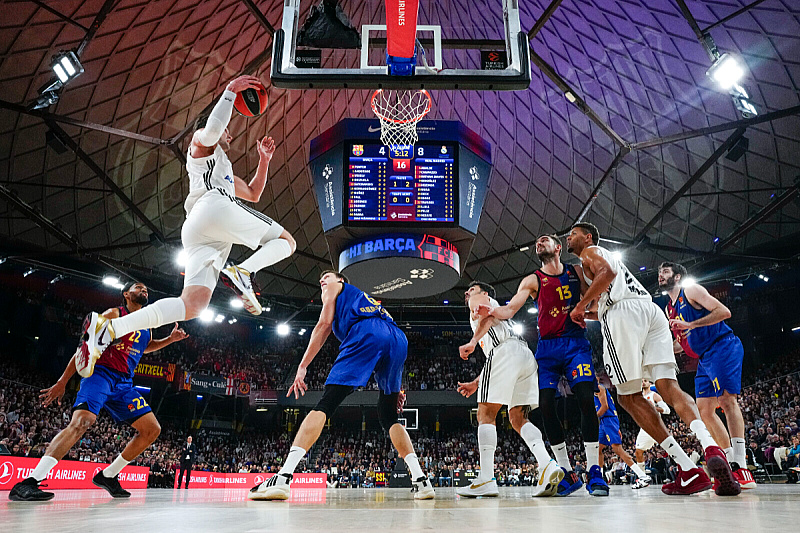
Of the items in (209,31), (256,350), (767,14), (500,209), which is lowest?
(256,350)

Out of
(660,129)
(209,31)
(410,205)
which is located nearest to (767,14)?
(660,129)

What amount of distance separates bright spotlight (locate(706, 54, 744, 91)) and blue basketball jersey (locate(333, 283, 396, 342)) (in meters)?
8.39

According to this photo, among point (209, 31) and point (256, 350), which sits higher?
point (209, 31)

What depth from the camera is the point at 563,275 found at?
5770 millimetres

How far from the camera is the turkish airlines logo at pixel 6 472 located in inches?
424

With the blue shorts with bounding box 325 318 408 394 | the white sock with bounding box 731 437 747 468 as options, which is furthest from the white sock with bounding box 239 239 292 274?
the white sock with bounding box 731 437 747 468

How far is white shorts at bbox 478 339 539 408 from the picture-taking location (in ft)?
17.6

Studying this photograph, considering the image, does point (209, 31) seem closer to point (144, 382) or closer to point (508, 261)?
point (508, 261)

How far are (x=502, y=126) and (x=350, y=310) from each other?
16.4 meters

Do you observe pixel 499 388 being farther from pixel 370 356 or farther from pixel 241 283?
pixel 241 283

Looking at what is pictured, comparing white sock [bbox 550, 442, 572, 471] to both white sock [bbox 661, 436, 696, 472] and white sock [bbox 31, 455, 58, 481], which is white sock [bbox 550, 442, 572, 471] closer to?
white sock [bbox 661, 436, 696, 472]

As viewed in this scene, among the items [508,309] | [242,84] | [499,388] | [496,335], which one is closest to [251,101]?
[242,84]

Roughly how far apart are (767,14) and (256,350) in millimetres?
29862

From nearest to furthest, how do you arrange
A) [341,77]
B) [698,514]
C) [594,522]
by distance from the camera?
1. [594,522]
2. [698,514]
3. [341,77]
